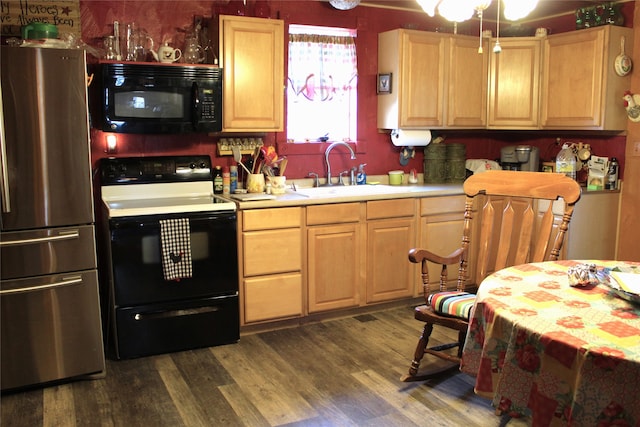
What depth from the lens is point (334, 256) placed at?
3855 mm

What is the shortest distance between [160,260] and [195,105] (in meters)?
0.96

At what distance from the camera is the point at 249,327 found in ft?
12.1

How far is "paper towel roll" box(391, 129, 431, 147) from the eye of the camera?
448 centimetres

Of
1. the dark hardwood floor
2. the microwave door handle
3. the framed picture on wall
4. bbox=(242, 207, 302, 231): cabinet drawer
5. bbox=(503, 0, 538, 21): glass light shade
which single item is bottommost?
the dark hardwood floor

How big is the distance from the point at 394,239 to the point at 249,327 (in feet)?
3.79

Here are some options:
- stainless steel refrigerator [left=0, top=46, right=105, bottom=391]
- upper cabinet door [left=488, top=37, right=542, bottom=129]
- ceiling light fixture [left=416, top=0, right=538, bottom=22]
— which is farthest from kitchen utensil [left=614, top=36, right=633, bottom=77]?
stainless steel refrigerator [left=0, top=46, right=105, bottom=391]

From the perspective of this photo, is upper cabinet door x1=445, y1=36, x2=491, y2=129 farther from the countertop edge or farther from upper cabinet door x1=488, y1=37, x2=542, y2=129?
the countertop edge

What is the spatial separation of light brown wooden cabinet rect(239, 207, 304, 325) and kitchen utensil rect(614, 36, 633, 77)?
2504mm

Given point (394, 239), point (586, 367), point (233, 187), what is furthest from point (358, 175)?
point (586, 367)

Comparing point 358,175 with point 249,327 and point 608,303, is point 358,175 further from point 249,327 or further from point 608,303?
point 608,303

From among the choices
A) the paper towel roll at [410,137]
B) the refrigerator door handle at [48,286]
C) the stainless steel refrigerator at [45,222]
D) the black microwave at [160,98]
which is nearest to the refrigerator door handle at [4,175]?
the stainless steel refrigerator at [45,222]

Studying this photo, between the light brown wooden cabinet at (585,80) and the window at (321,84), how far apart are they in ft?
4.95

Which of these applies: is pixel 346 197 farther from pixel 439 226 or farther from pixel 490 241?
pixel 490 241

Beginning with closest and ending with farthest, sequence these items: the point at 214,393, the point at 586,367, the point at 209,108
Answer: the point at 586,367, the point at 214,393, the point at 209,108
